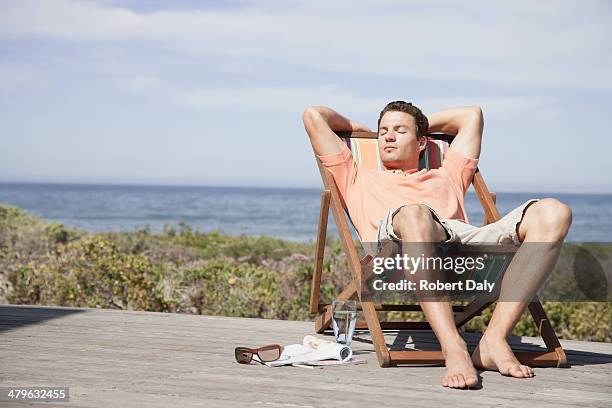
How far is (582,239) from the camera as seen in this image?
1059 inches

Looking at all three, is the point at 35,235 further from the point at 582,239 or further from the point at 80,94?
the point at 80,94

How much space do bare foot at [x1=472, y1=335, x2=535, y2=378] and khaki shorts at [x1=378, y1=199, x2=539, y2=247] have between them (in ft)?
1.45

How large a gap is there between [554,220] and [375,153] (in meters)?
1.21

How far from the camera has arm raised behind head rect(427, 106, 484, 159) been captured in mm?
3912

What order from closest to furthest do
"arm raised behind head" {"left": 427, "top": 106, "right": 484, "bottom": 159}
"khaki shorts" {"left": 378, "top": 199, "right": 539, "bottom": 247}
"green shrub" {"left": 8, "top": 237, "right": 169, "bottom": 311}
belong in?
1. "khaki shorts" {"left": 378, "top": 199, "right": 539, "bottom": 247}
2. "arm raised behind head" {"left": 427, "top": 106, "right": 484, "bottom": 159}
3. "green shrub" {"left": 8, "top": 237, "right": 169, "bottom": 311}

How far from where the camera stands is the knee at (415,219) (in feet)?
9.89

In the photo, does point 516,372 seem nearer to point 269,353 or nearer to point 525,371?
point 525,371

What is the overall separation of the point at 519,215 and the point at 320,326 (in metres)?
1.24

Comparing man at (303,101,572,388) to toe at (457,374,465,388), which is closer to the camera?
toe at (457,374,465,388)

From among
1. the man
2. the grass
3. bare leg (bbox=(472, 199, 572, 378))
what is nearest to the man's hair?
the man

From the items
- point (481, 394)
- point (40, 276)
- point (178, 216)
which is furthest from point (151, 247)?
point (178, 216)

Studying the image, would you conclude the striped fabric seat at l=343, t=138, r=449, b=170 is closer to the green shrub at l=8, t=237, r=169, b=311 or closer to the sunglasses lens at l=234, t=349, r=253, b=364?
the sunglasses lens at l=234, t=349, r=253, b=364

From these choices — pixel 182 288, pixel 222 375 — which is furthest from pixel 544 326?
pixel 182 288

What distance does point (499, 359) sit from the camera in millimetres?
2912
